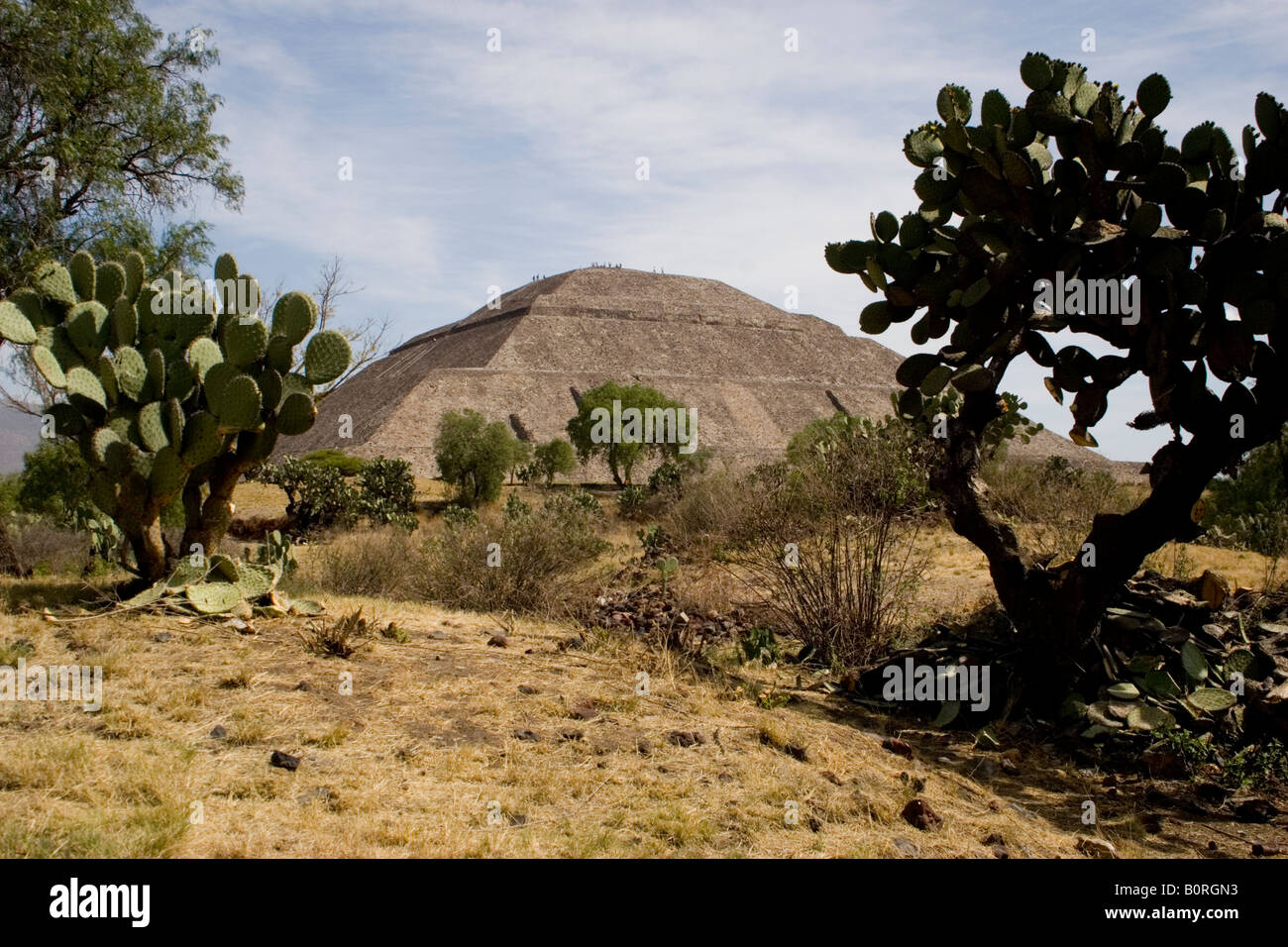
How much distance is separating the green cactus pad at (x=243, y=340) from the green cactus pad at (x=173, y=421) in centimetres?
49

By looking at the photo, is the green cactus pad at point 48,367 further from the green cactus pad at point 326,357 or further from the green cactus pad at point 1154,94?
the green cactus pad at point 1154,94

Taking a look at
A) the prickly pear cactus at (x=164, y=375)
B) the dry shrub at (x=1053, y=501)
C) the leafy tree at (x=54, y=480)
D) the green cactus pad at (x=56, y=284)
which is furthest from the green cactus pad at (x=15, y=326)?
the leafy tree at (x=54, y=480)

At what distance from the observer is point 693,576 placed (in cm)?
1002

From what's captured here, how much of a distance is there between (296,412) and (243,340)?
610 millimetres

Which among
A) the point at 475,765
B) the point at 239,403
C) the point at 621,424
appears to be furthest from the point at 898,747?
the point at 621,424

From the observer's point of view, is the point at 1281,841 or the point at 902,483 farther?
the point at 902,483

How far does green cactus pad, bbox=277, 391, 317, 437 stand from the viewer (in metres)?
7.04

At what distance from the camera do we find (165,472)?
672 centimetres

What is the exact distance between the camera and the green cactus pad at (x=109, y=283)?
726 cm

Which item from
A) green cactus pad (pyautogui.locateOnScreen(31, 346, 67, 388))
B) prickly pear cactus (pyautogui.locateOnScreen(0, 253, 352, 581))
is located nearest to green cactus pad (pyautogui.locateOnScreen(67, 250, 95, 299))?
prickly pear cactus (pyautogui.locateOnScreen(0, 253, 352, 581))
